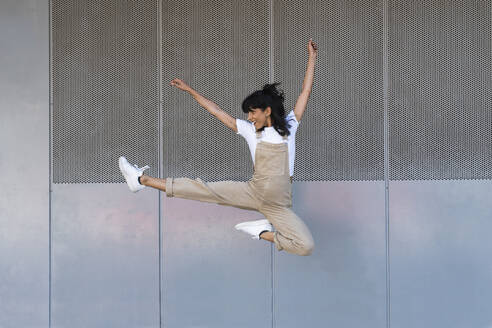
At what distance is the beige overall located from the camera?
17.6 feet

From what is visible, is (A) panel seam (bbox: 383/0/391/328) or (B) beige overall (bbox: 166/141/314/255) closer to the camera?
(B) beige overall (bbox: 166/141/314/255)

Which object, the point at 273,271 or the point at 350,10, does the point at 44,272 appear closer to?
the point at 273,271

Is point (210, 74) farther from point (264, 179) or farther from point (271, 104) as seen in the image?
point (264, 179)

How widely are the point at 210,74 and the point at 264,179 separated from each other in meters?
1.86

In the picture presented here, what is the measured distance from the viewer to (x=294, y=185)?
683 centimetres

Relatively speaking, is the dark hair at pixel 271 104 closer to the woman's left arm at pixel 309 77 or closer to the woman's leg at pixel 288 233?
the woman's left arm at pixel 309 77

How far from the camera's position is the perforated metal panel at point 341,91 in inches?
269

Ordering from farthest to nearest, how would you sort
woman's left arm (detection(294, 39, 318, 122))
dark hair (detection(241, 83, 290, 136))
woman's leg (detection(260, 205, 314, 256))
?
1. woman's left arm (detection(294, 39, 318, 122))
2. dark hair (detection(241, 83, 290, 136))
3. woman's leg (detection(260, 205, 314, 256))

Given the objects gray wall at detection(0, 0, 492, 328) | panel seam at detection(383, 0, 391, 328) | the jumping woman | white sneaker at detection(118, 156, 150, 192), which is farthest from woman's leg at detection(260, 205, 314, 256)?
panel seam at detection(383, 0, 391, 328)

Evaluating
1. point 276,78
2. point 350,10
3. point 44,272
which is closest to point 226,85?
point 276,78

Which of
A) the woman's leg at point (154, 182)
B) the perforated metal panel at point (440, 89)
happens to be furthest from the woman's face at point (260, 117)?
the perforated metal panel at point (440, 89)

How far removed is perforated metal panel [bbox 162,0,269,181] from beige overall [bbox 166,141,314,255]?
4.58 feet

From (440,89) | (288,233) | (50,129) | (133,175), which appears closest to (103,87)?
(50,129)

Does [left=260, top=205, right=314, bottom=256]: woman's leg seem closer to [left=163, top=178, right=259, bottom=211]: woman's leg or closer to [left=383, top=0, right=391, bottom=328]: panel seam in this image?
[left=163, top=178, right=259, bottom=211]: woman's leg
